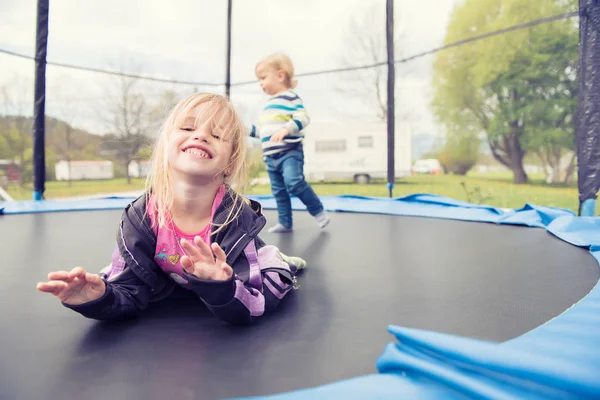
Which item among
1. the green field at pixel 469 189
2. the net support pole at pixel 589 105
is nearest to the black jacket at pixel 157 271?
the net support pole at pixel 589 105

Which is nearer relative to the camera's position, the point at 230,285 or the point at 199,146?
the point at 230,285

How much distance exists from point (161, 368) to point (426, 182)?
389 cm

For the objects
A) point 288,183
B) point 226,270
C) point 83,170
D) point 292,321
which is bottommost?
point 292,321

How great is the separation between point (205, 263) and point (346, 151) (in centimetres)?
504

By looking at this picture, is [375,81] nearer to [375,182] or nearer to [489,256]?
[375,182]

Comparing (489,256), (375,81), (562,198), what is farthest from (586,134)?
(375,81)

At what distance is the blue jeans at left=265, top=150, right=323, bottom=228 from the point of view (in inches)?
66.9

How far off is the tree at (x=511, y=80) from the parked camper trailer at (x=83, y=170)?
3.12 meters

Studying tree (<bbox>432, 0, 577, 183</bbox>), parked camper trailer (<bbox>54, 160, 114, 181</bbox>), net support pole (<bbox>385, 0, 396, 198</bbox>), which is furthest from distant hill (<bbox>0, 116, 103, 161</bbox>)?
Answer: tree (<bbox>432, 0, 577, 183</bbox>)

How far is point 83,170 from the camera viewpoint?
356cm

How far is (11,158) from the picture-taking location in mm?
3131

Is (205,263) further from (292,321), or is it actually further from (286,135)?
(286,135)

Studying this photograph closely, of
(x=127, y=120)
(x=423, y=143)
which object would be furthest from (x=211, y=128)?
(x=423, y=143)

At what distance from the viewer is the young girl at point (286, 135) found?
170 cm
